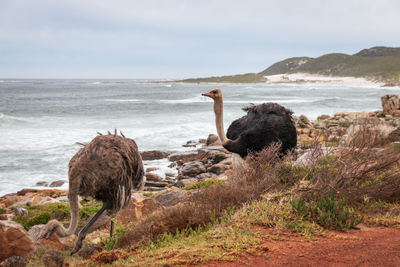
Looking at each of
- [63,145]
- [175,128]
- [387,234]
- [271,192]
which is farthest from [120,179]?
[175,128]

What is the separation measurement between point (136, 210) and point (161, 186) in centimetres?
564

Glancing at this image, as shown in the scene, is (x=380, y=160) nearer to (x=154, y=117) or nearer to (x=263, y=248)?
(x=263, y=248)

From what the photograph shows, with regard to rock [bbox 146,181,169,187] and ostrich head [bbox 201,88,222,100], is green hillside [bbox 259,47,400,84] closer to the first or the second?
rock [bbox 146,181,169,187]

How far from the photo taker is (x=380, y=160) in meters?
5.72

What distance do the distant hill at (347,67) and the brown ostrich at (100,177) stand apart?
88.6 meters

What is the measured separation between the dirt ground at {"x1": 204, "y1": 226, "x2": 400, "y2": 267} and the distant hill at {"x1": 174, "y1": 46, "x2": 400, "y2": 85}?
88.6m

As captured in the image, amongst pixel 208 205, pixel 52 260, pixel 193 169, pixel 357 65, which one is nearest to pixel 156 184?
pixel 193 169

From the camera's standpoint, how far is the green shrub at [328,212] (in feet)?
15.0

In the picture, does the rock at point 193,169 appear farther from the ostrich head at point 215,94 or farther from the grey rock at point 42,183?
the ostrich head at point 215,94

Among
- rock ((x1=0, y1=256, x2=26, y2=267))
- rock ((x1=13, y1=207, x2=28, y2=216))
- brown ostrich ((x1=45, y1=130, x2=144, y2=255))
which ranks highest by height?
brown ostrich ((x1=45, y1=130, x2=144, y2=255))

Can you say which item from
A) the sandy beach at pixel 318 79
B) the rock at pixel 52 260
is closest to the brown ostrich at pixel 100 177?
the rock at pixel 52 260

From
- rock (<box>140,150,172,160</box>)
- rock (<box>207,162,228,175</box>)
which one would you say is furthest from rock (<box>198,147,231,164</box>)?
rock (<box>140,150,172,160</box>)

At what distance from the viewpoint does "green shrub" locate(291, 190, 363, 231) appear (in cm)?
457

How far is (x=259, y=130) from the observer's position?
24.2ft
